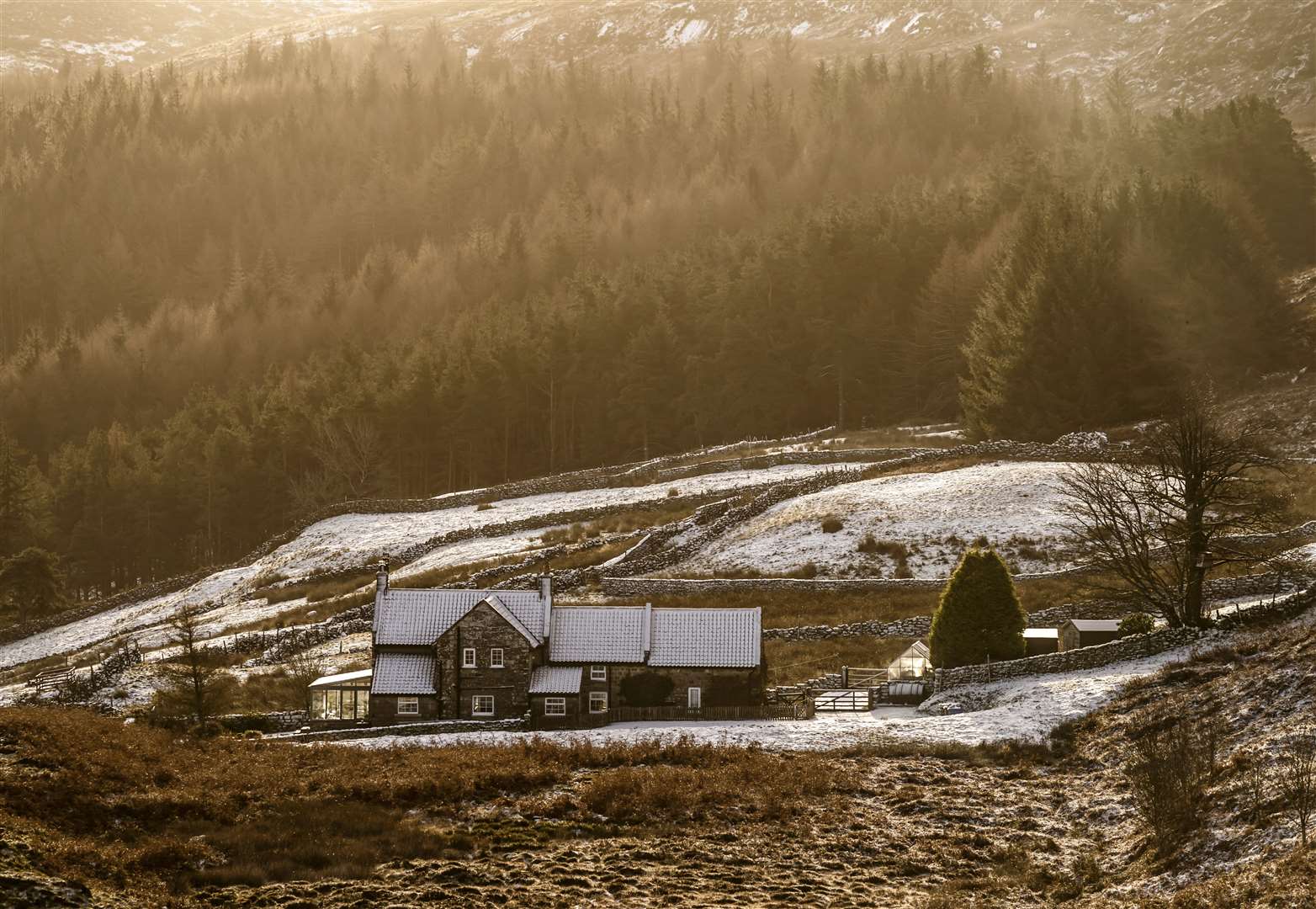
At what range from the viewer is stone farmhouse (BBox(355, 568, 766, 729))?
4659 cm

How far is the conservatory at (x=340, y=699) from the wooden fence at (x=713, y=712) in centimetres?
835

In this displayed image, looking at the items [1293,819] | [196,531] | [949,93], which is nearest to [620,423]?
[196,531]

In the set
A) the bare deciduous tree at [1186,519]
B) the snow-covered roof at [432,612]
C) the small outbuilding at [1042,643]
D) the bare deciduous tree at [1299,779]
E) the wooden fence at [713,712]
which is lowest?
the bare deciduous tree at [1299,779]

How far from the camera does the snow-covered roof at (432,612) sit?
47.5 metres

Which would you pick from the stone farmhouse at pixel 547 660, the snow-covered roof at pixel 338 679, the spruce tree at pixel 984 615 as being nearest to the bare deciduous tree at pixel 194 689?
the snow-covered roof at pixel 338 679

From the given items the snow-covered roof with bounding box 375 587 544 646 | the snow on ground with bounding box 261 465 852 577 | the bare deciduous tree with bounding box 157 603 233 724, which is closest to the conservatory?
the snow-covered roof with bounding box 375 587 544 646

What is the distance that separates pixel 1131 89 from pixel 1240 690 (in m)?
172

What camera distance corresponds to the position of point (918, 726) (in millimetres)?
41281

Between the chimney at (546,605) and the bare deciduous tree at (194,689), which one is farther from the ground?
the chimney at (546,605)

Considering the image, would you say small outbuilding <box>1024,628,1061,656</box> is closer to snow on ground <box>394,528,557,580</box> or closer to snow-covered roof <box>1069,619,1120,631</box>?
snow-covered roof <box>1069,619,1120,631</box>

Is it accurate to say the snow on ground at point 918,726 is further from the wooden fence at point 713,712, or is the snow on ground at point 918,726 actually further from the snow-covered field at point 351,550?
the snow-covered field at point 351,550

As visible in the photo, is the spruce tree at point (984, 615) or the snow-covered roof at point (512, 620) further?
the snow-covered roof at point (512, 620)

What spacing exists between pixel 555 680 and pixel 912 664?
12662mm

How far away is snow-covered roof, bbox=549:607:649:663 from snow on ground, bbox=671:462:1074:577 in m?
16.0
